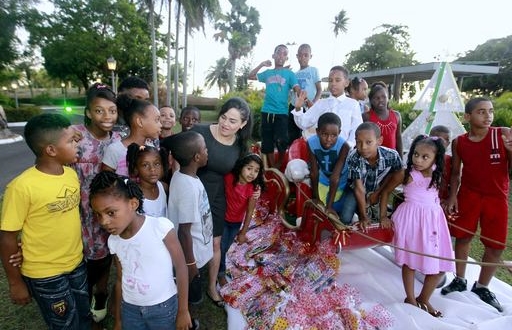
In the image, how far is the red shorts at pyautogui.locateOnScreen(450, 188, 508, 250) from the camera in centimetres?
271

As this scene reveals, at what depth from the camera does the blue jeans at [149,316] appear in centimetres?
170

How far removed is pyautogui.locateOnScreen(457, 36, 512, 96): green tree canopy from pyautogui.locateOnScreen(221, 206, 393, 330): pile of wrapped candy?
31.1 metres

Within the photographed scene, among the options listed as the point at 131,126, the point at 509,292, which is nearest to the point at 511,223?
the point at 509,292

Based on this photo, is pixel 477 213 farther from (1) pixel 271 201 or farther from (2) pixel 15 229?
(2) pixel 15 229

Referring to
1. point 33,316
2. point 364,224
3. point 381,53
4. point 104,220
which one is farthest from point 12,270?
point 381,53

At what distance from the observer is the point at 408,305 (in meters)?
2.53

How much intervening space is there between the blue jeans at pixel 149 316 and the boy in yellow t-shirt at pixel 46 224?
40cm

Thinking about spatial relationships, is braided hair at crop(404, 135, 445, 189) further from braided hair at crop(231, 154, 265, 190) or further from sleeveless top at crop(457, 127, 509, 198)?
braided hair at crop(231, 154, 265, 190)

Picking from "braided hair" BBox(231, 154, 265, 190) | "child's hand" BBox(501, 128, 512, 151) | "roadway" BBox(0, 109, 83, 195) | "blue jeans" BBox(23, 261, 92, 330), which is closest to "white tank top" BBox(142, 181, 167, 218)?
"blue jeans" BBox(23, 261, 92, 330)

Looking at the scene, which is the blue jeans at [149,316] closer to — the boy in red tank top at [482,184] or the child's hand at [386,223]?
the child's hand at [386,223]

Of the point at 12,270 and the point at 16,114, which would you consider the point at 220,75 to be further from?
the point at 12,270

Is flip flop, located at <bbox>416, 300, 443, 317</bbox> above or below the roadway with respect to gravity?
above

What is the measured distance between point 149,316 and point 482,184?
281cm

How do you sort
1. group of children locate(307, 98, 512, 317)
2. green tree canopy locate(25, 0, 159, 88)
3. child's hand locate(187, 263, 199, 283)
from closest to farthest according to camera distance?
child's hand locate(187, 263, 199, 283) < group of children locate(307, 98, 512, 317) < green tree canopy locate(25, 0, 159, 88)
